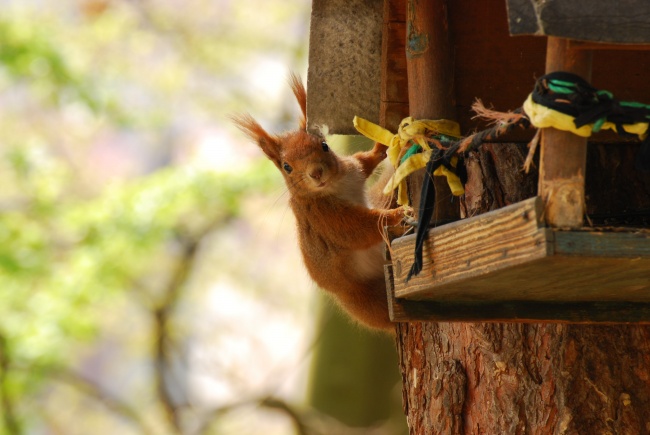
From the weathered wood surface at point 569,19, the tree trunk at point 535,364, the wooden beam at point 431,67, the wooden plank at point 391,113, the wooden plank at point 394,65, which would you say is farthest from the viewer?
the wooden plank at point 391,113

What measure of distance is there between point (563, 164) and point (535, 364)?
1.07 m

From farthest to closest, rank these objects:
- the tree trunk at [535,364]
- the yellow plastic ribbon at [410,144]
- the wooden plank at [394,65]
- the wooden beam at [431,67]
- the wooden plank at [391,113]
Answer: the wooden plank at [391,113] → the wooden plank at [394,65] → the tree trunk at [535,364] → the wooden beam at [431,67] → the yellow plastic ribbon at [410,144]

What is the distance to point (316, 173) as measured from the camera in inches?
131

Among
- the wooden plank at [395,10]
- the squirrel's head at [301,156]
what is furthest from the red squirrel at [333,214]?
the wooden plank at [395,10]

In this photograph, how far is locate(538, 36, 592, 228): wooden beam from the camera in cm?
163

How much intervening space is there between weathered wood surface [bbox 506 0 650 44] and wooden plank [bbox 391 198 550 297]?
1.00 feet

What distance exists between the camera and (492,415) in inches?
104

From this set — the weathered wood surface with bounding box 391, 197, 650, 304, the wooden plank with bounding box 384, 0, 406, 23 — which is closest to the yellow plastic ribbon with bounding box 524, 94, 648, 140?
the weathered wood surface with bounding box 391, 197, 650, 304

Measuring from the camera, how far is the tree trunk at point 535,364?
2.49 m

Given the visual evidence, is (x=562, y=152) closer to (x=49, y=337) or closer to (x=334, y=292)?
(x=334, y=292)

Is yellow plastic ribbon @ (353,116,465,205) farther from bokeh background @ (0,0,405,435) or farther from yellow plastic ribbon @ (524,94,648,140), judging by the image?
bokeh background @ (0,0,405,435)

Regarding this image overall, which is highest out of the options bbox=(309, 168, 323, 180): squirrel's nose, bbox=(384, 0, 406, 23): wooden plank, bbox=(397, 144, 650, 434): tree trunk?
bbox=(384, 0, 406, 23): wooden plank

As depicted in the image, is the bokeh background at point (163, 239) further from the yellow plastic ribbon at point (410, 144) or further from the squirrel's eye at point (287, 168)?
the yellow plastic ribbon at point (410, 144)

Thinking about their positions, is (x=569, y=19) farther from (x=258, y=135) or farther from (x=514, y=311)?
(x=258, y=135)
